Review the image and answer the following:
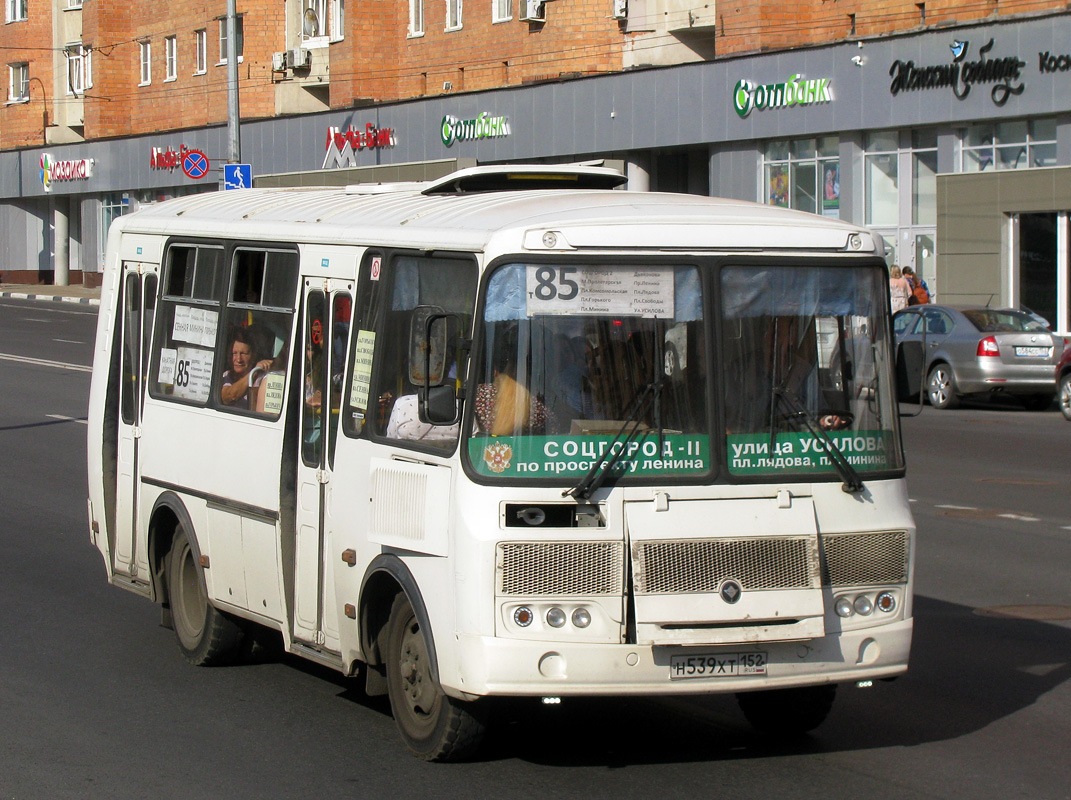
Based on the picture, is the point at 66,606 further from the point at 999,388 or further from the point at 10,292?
the point at 10,292

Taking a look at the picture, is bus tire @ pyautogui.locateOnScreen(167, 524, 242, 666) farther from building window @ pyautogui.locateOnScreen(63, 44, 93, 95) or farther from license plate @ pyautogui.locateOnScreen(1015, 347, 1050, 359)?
building window @ pyautogui.locateOnScreen(63, 44, 93, 95)

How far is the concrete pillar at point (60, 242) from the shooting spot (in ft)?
202

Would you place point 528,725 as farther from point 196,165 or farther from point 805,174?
point 196,165

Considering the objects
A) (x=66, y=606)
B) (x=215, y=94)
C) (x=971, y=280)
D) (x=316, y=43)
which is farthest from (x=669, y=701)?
(x=215, y=94)

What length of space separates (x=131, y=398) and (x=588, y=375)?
3813mm

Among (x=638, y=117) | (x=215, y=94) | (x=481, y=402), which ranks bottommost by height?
(x=481, y=402)

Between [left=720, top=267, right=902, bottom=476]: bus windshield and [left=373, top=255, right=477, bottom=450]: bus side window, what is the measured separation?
1000 millimetres

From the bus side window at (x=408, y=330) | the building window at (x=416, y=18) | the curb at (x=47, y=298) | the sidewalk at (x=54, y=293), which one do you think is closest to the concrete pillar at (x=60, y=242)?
the sidewalk at (x=54, y=293)

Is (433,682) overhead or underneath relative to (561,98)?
underneath

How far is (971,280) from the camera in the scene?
28609 mm

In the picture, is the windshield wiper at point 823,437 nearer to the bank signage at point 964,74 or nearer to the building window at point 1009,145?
the bank signage at point 964,74

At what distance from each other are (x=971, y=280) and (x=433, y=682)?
2432 cm

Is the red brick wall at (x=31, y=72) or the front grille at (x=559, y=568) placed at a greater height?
the red brick wall at (x=31, y=72)

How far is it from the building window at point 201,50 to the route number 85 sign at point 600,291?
49874 millimetres
